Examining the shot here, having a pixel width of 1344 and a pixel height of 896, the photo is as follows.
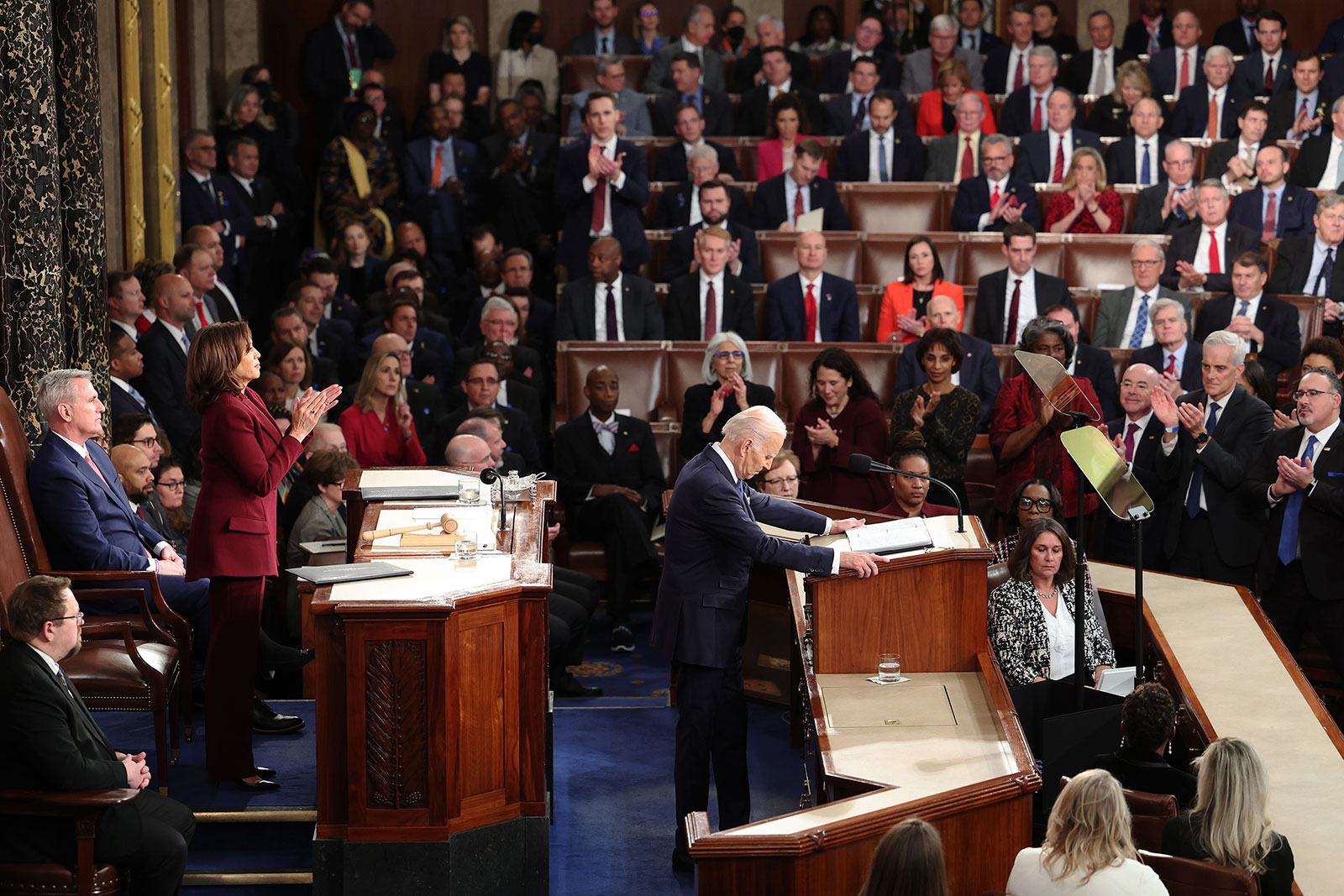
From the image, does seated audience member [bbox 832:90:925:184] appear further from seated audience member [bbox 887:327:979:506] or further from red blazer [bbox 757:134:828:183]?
seated audience member [bbox 887:327:979:506]

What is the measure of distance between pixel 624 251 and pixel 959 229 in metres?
2.03

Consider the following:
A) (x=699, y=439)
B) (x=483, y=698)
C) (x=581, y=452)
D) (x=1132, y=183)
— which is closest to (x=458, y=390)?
(x=581, y=452)

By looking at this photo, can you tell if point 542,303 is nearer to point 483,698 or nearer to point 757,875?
point 483,698

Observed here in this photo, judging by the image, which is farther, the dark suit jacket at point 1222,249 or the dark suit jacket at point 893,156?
the dark suit jacket at point 893,156

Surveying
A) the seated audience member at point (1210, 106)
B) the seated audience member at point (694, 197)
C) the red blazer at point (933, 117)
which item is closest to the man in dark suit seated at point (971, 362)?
the seated audience member at point (694, 197)

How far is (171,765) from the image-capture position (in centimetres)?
485

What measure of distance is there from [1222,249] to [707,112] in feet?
12.2

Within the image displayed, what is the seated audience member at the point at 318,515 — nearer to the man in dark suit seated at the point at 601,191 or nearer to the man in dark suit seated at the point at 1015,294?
the man in dark suit seated at the point at 601,191

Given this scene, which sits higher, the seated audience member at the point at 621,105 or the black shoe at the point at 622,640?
the seated audience member at the point at 621,105

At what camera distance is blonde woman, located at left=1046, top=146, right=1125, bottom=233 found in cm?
897

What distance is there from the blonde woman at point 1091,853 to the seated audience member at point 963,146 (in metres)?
6.77

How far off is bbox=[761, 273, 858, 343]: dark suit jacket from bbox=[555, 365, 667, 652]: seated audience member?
1191 mm

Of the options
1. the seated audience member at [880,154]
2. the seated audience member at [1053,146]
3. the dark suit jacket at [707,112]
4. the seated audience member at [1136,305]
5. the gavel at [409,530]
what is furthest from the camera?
the dark suit jacket at [707,112]

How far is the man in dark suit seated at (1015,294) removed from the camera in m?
8.08
